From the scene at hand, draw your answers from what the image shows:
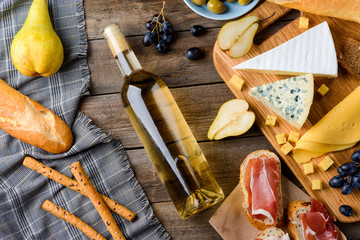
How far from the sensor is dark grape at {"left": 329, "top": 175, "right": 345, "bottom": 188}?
144 cm

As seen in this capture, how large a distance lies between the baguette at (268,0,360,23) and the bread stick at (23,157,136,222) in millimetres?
1155

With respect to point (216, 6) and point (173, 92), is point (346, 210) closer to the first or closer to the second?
point (173, 92)

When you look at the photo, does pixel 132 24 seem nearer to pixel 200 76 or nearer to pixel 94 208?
pixel 200 76

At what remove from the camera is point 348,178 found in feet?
4.71

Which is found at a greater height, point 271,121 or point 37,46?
point 37,46

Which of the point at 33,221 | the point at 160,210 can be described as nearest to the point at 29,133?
the point at 33,221

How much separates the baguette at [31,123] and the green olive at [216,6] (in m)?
0.86

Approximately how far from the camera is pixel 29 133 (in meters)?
1.55

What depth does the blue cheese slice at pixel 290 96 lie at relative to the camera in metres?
1.45

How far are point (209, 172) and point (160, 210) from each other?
1.01 ft

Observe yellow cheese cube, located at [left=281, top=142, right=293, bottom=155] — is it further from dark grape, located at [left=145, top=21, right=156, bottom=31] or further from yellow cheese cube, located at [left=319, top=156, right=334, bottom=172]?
dark grape, located at [left=145, top=21, right=156, bottom=31]

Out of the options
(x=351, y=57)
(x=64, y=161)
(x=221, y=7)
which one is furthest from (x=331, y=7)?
(x=64, y=161)

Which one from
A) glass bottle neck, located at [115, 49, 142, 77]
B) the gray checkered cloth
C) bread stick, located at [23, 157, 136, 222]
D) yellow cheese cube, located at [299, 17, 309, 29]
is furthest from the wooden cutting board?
bread stick, located at [23, 157, 136, 222]

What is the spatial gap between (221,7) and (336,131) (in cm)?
73
